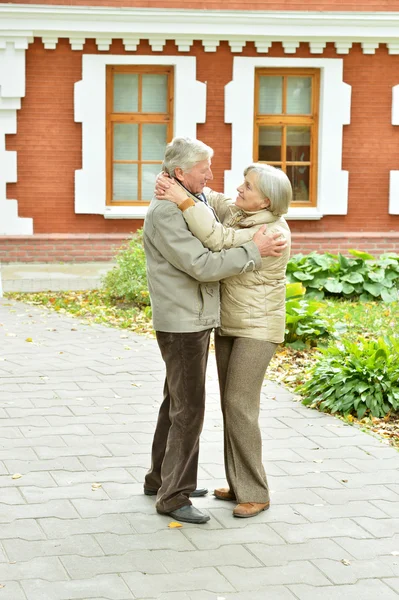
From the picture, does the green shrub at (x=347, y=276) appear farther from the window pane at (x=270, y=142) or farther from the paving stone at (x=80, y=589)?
the paving stone at (x=80, y=589)

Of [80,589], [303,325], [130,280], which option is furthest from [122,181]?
[80,589]

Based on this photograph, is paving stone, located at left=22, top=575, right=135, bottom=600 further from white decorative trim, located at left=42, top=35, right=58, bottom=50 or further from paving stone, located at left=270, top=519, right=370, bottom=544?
white decorative trim, located at left=42, top=35, right=58, bottom=50

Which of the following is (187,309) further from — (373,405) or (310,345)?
(310,345)

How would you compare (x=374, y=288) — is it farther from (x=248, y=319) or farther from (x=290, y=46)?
(x=248, y=319)

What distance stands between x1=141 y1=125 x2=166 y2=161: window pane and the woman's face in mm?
11442

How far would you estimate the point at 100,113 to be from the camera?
16.0 metres

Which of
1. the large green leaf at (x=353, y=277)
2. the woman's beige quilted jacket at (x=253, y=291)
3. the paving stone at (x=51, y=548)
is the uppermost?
the woman's beige quilted jacket at (x=253, y=291)

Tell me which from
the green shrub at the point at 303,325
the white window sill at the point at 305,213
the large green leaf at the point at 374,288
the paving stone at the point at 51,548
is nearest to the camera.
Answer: the paving stone at the point at 51,548

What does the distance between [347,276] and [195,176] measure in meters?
7.85

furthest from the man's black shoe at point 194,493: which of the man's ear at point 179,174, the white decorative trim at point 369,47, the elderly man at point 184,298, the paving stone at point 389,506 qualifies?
the white decorative trim at point 369,47

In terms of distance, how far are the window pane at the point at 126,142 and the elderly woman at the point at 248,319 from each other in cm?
1129

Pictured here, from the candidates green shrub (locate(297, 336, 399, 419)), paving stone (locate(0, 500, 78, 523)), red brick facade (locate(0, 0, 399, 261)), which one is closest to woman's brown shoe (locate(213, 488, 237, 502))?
paving stone (locate(0, 500, 78, 523))

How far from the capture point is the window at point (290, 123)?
16.6 metres

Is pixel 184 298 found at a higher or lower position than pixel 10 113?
lower
